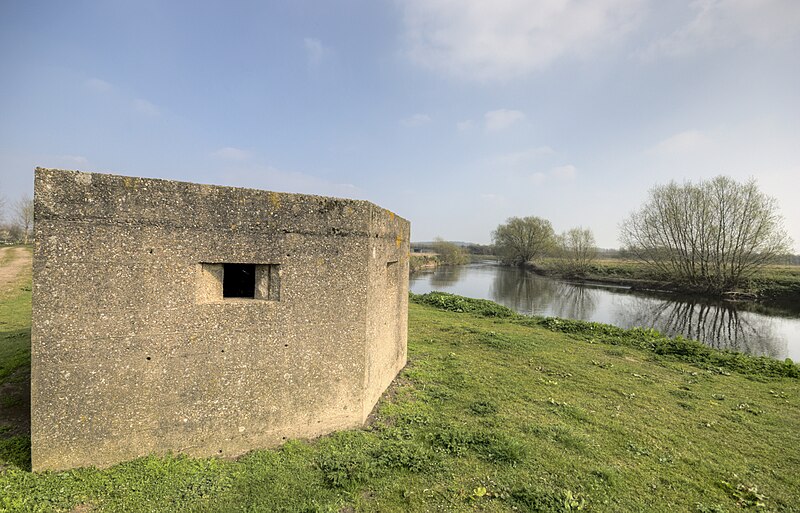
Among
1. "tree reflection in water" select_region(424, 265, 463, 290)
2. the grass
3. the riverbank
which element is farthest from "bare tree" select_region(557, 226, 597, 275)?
the grass

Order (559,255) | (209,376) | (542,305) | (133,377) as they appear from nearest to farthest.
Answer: (133,377) → (209,376) → (542,305) → (559,255)

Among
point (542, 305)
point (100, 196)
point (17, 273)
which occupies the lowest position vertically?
point (542, 305)

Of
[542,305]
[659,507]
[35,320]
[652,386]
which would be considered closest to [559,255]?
[542,305]

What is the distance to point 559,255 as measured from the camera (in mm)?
50375

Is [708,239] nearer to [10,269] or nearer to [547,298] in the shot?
[547,298]

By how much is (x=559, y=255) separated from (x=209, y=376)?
52413mm

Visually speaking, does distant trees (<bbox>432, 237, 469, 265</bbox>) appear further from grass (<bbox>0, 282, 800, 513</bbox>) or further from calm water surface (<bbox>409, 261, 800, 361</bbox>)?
grass (<bbox>0, 282, 800, 513</bbox>)

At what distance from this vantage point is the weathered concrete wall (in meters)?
3.88

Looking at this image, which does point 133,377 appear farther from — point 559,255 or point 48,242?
point 559,255

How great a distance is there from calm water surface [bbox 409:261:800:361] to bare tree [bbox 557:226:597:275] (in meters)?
11.0

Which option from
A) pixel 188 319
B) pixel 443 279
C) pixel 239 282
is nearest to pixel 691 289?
→ pixel 443 279

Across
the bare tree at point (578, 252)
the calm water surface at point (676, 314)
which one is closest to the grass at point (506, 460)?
the calm water surface at point (676, 314)

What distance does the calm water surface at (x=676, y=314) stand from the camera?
1619 centimetres

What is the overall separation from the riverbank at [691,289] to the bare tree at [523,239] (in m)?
14.6
